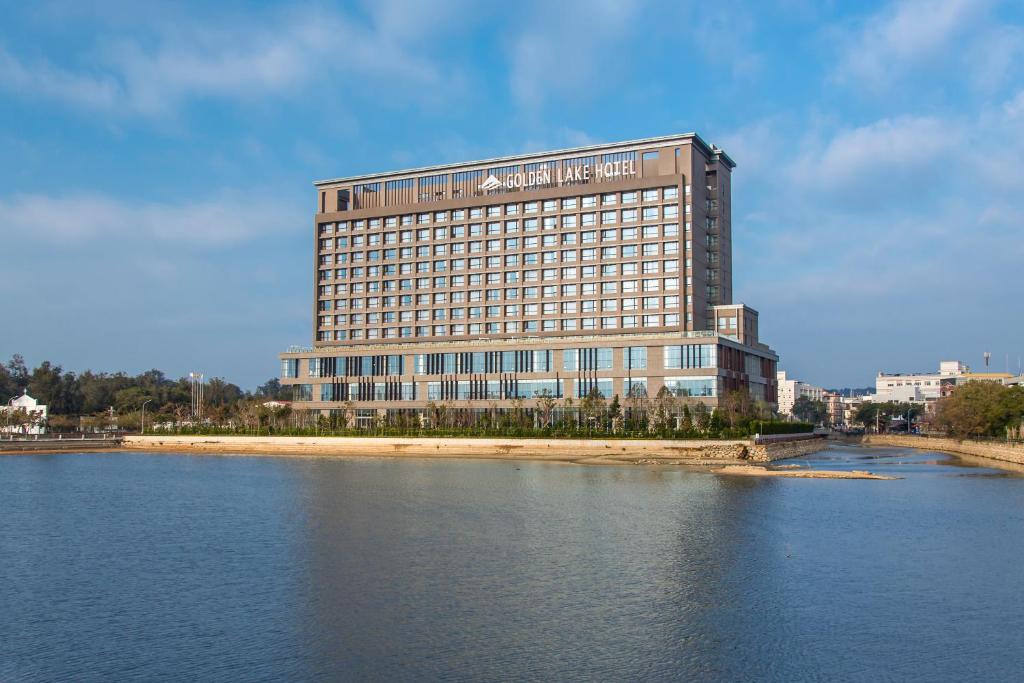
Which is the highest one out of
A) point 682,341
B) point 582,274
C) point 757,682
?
point 582,274

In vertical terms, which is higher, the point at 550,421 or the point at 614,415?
the point at 614,415

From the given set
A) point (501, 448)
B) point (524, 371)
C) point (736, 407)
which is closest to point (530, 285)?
point (524, 371)

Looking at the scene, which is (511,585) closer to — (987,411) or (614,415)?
(614,415)

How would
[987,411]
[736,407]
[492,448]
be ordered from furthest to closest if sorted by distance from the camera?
[736,407], [987,411], [492,448]

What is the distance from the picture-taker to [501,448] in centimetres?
11875

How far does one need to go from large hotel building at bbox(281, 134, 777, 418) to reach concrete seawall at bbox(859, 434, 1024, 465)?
A: 26206 millimetres

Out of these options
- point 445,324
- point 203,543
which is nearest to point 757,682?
point 203,543

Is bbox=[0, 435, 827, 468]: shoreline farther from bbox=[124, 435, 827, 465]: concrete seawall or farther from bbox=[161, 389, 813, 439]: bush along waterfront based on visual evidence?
bbox=[161, 389, 813, 439]: bush along waterfront

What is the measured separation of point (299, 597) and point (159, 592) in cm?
607

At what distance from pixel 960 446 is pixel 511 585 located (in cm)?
11876

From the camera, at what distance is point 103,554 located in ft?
148

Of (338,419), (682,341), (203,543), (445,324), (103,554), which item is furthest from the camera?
(445,324)

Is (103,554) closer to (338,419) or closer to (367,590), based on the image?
(367,590)

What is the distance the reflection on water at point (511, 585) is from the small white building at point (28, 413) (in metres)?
105
